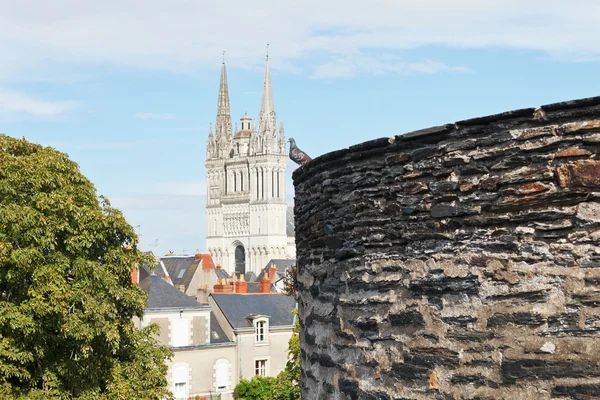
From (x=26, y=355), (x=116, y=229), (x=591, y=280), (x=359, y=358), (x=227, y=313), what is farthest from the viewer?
(x=227, y=313)

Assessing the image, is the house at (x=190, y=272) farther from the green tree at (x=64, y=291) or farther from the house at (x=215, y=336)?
the green tree at (x=64, y=291)

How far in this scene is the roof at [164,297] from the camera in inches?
1571

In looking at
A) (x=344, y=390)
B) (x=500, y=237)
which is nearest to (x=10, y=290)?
(x=344, y=390)

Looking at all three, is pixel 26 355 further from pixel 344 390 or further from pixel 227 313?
pixel 227 313

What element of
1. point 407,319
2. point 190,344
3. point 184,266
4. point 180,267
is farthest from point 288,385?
point 184,266

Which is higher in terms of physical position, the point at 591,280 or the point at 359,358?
the point at 591,280

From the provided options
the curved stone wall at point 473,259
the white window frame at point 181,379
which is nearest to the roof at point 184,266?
the white window frame at point 181,379

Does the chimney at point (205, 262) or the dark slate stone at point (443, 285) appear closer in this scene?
the dark slate stone at point (443, 285)

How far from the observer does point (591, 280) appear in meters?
3.82

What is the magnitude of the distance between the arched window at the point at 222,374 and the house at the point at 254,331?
0.67 meters

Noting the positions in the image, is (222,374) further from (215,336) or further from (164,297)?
(164,297)

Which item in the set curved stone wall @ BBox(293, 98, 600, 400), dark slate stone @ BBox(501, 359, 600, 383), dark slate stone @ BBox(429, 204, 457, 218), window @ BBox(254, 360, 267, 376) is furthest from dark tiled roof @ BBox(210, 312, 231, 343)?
dark slate stone @ BBox(501, 359, 600, 383)

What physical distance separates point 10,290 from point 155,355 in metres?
4.18

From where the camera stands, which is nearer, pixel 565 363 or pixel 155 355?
pixel 565 363
